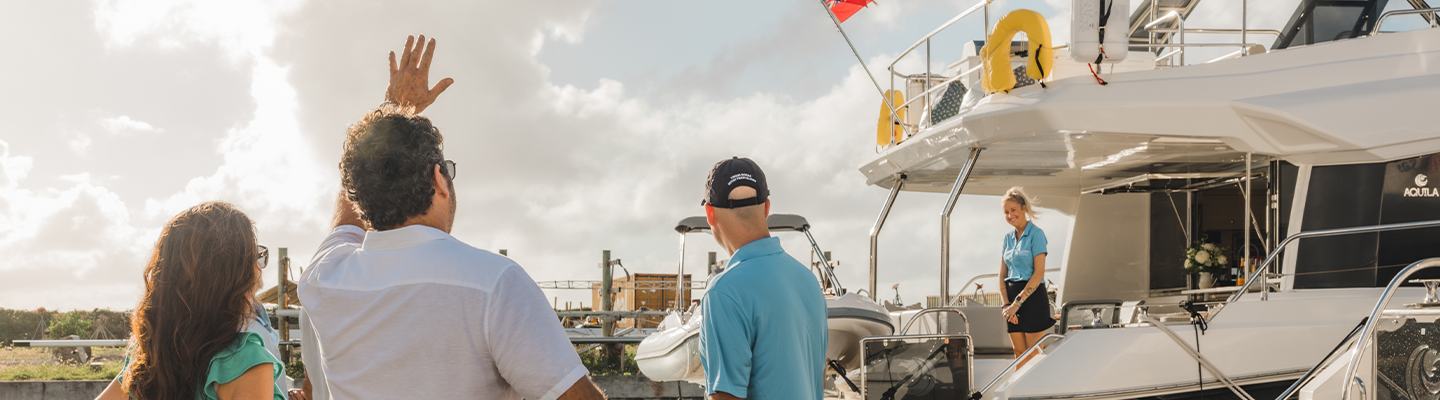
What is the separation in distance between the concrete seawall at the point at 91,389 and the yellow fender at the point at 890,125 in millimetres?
5450

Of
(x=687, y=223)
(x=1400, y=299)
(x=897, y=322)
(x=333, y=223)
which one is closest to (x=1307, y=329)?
(x=1400, y=299)

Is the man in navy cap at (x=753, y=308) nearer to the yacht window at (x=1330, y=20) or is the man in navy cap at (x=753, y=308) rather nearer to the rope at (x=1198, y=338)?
the rope at (x=1198, y=338)

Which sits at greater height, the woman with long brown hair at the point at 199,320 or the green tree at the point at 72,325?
the woman with long brown hair at the point at 199,320

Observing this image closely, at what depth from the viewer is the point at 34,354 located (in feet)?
68.3

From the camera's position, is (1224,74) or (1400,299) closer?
(1400,299)

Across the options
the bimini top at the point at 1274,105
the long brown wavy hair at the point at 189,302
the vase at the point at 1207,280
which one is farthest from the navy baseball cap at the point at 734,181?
the vase at the point at 1207,280

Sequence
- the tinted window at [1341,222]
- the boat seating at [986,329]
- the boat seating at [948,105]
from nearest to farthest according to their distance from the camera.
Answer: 1. the tinted window at [1341,222]
2. the boat seating at [986,329]
3. the boat seating at [948,105]

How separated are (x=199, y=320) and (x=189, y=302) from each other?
0.05m

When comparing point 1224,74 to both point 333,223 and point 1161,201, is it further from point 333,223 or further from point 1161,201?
point 333,223

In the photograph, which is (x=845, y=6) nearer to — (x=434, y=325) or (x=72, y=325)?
(x=434, y=325)

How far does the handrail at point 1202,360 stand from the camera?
5.32m

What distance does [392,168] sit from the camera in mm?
1891

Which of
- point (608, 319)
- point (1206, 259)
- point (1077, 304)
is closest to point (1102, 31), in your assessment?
point (1077, 304)

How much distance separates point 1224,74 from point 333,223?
207 inches
